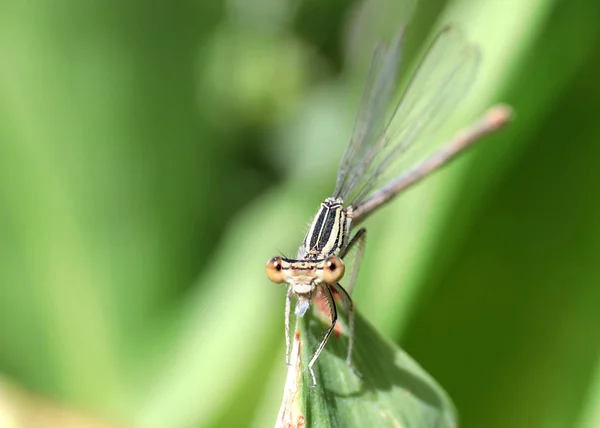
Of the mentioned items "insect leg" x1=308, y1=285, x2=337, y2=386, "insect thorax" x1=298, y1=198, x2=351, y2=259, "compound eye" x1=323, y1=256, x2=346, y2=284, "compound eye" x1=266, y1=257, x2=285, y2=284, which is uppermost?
"insect thorax" x1=298, y1=198, x2=351, y2=259

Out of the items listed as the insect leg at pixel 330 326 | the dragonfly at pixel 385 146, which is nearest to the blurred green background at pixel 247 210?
the dragonfly at pixel 385 146

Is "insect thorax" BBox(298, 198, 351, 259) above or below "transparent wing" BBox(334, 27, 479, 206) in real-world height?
below

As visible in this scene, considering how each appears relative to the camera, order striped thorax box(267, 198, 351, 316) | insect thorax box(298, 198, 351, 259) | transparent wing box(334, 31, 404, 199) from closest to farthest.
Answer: striped thorax box(267, 198, 351, 316) → insect thorax box(298, 198, 351, 259) → transparent wing box(334, 31, 404, 199)

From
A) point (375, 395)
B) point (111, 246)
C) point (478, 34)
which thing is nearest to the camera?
point (375, 395)

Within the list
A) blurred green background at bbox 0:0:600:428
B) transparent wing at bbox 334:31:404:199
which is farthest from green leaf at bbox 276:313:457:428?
transparent wing at bbox 334:31:404:199

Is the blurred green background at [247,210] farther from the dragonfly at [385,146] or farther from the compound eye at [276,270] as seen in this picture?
the compound eye at [276,270]

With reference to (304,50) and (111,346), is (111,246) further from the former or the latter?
(304,50)

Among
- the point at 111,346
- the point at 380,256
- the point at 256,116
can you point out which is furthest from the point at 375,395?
the point at 256,116

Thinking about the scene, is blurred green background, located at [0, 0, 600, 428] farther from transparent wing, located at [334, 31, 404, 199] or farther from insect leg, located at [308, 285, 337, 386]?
insect leg, located at [308, 285, 337, 386]
